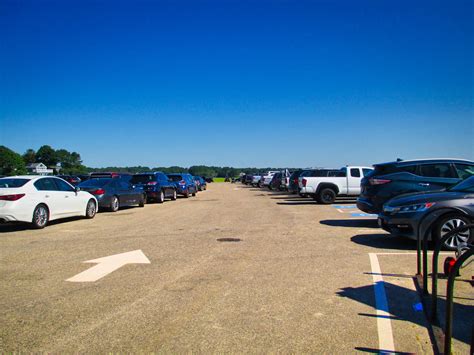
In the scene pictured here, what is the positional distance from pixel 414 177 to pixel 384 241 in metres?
2.60

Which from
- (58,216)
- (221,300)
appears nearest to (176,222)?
(58,216)

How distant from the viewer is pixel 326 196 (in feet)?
70.0

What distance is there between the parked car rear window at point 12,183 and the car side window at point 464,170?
11.9m

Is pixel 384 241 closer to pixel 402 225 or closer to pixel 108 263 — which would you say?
pixel 402 225

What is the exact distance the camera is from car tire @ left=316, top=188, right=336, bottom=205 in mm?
21250

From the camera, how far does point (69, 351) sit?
393 cm

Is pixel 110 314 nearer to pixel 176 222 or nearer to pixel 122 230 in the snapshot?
pixel 122 230

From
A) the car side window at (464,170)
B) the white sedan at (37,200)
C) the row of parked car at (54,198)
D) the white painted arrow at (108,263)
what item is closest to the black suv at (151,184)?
the row of parked car at (54,198)

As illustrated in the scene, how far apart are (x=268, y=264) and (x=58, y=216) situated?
28.4 feet

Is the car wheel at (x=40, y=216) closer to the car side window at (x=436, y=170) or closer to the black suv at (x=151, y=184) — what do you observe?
the black suv at (x=151, y=184)

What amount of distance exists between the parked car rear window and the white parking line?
9.85m

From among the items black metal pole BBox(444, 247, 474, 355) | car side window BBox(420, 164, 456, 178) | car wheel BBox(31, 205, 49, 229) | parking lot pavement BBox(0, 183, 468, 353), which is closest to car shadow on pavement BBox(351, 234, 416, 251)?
parking lot pavement BBox(0, 183, 468, 353)

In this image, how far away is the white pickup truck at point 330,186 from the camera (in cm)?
2128

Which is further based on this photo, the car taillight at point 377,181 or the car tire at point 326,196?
the car tire at point 326,196
